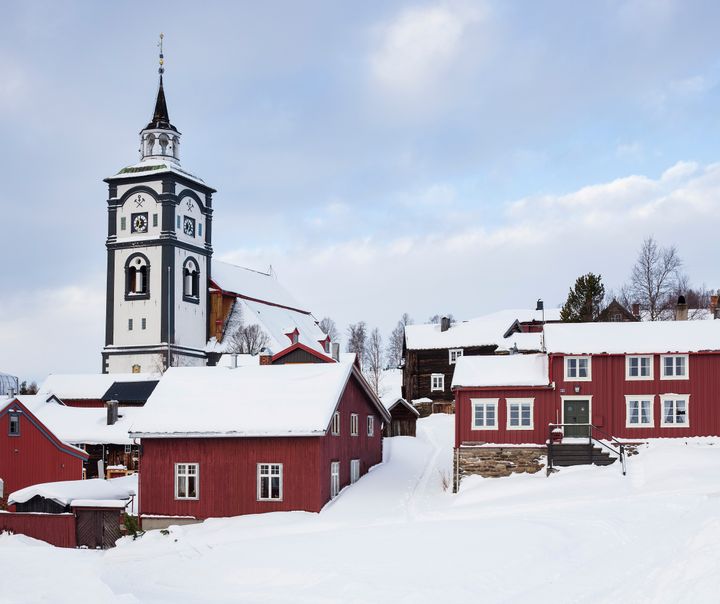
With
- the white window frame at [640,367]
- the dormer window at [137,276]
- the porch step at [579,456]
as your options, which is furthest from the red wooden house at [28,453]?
the dormer window at [137,276]

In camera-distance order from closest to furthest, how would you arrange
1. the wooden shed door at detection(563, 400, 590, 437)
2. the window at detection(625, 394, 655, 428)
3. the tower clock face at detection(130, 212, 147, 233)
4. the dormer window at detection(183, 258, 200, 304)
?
the window at detection(625, 394, 655, 428) < the wooden shed door at detection(563, 400, 590, 437) < the tower clock face at detection(130, 212, 147, 233) < the dormer window at detection(183, 258, 200, 304)

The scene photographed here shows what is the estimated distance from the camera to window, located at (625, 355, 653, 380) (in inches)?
1687

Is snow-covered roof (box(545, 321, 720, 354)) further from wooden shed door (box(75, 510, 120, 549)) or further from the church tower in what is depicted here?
the church tower

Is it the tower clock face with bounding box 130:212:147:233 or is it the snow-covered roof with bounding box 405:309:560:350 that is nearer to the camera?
the snow-covered roof with bounding box 405:309:560:350

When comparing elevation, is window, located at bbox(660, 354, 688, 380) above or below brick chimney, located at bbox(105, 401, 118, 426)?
above

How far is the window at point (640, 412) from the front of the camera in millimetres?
42438

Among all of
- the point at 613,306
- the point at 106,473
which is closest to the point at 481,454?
the point at 106,473

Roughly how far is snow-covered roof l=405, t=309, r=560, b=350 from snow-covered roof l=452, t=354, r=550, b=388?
27.8 meters

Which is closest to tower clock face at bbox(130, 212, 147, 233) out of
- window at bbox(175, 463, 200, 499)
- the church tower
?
the church tower

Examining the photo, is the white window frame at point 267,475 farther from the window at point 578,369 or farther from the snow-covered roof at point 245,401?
the window at point 578,369

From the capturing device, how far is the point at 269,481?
3800 centimetres

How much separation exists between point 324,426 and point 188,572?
37.6ft

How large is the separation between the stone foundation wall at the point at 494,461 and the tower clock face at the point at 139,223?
171 ft

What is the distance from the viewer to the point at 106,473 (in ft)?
180
